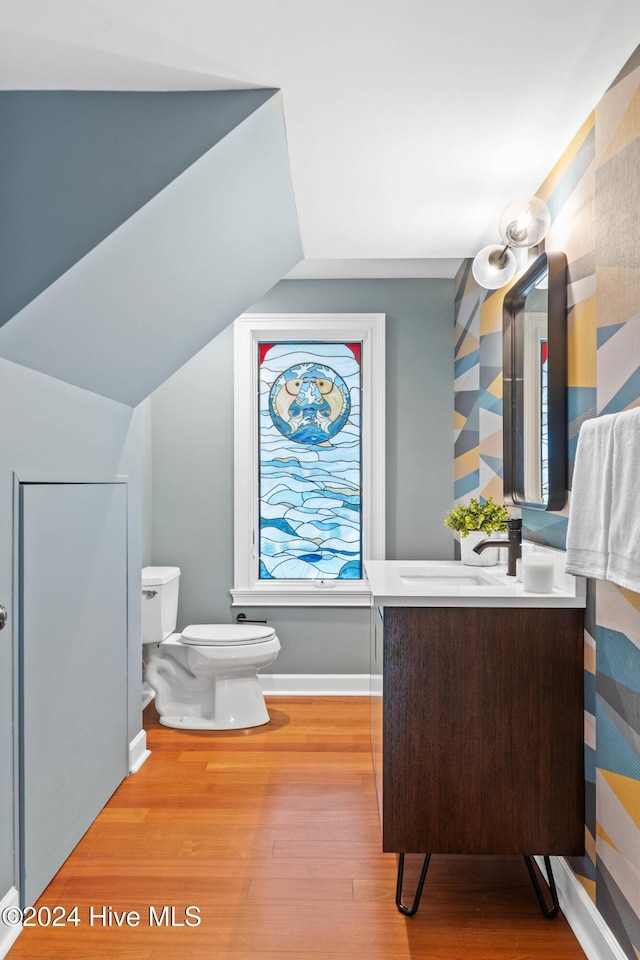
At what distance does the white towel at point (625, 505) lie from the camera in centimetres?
143

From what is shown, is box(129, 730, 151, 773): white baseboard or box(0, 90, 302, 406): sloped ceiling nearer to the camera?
box(0, 90, 302, 406): sloped ceiling

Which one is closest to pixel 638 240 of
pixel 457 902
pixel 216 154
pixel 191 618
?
pixel 216 154

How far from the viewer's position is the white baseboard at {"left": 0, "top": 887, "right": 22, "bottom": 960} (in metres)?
1.74

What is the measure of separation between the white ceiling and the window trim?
4.74 ft

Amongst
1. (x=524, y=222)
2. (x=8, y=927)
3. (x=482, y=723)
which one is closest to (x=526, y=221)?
(x=524, y=222)

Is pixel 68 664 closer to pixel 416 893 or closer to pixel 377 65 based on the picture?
pixel 416 893

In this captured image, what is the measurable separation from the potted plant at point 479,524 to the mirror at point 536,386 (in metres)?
0.10

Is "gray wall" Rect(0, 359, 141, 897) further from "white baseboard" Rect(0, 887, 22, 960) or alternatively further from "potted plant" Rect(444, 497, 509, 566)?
"potted plant" Rect(444, 497, 509, 566)

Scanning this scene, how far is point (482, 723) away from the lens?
1909mm

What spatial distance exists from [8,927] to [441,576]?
5.79 feet

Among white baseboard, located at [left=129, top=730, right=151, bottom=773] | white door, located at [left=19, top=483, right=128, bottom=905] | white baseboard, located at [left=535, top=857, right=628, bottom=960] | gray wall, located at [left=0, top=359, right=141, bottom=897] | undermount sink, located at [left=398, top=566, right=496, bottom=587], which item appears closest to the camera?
white baseboard, located at [left=535, top=857, right=628, bottom=960]

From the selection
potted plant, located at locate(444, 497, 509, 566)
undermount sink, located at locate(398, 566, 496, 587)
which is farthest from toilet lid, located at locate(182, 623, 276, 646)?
potted plant, located at locate(444, 497, 509, 566)

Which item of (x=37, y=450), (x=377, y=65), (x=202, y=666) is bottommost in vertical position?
(x=202, y=666)

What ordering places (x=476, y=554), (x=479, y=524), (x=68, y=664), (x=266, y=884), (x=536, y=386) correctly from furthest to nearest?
1. (x=476, y=554)
2. (x=479, y=524)
3. (x=536, y=386)
4. (x=68, y=664)
5. (x=266, y=884)
